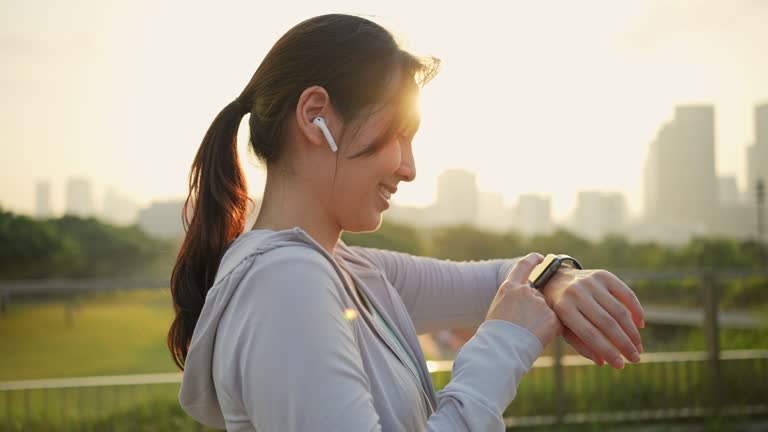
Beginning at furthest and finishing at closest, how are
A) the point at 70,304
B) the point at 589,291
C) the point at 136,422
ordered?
the point at 70,304, the point at 136,422, the point at 589,291

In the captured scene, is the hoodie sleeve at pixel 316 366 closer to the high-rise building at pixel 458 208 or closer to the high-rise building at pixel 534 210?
the high-rise building at pixel 458 208

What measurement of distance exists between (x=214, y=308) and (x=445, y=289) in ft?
2.48

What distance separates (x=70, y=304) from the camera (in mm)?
4703

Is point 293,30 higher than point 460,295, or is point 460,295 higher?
point 293,30

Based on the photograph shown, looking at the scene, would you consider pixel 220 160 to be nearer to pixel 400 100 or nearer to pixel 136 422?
pixel 400 100

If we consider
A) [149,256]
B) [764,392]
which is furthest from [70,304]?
[764,392]

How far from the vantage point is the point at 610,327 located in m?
1.09

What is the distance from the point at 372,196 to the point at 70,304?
411 centimetres

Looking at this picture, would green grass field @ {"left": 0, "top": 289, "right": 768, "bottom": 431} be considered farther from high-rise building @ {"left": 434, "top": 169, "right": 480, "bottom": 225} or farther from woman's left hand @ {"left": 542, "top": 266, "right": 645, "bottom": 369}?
high-rise building @ {"left": 434, "top": 169, "right": 480, "bottom": 225}

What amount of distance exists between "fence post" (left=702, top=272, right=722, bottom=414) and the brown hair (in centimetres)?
409

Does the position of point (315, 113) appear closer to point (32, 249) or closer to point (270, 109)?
point (270, 109)

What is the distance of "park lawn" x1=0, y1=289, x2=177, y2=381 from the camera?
4539mm

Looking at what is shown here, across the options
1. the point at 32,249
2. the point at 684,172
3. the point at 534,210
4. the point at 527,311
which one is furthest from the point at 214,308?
the point at 684,172

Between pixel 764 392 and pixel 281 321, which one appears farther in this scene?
pixel 764 392
